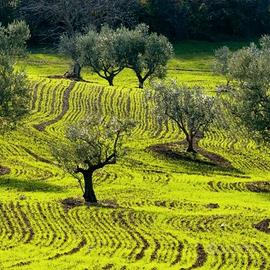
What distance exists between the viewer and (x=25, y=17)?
167875 millimetres

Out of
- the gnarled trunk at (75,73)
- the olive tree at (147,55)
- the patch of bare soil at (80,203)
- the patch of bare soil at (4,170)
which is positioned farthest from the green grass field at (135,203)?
the gnarled trunk at (75,73)

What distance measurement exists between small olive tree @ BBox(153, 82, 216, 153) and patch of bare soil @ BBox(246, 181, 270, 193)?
12972 millimetres

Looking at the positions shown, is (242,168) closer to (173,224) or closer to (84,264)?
(173,224)

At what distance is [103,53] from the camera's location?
117812 mm

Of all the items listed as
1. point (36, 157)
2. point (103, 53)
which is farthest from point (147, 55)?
point (36, 157)

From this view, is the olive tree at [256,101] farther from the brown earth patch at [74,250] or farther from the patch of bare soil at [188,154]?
the brown earth patch at [74,250]

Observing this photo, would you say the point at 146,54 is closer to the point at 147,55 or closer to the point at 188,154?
the point at 147,55

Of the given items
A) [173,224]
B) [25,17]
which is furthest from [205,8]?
[173,224]

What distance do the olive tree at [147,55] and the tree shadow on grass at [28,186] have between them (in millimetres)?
58713

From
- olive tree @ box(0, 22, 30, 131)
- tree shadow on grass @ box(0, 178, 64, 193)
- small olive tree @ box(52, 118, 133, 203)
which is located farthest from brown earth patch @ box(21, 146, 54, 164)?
small olive tree @ box(52, 118, 133, 203)

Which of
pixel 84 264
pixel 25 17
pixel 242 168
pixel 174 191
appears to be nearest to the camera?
pixel 84 264

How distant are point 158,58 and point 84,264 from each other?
84001 mm

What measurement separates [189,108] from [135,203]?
2546cm

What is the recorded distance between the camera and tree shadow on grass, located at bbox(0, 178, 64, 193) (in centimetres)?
5997
